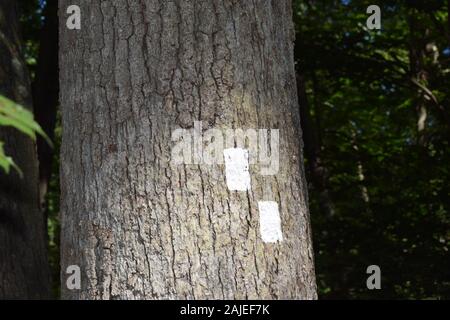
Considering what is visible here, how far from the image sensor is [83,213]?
2242 mm

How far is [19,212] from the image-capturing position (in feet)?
13.7

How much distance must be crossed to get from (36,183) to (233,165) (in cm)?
266

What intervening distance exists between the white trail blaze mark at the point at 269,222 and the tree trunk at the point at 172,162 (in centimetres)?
2

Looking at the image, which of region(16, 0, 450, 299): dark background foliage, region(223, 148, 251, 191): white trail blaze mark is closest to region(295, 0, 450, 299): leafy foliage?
region(16, 0, 450, 299): dark background foliage

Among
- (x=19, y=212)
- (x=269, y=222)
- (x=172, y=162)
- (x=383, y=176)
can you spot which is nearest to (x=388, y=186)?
(x=383, y=176)

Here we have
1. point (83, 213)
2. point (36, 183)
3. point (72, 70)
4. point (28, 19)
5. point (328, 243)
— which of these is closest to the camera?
point (83, 213)

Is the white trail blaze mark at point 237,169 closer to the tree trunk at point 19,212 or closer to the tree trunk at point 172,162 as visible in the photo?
the tree trunk at point 172,162

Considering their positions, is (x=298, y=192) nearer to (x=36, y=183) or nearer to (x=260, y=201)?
(x=260, y=201)

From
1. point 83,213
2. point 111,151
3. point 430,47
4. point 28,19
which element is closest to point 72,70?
point 111,151

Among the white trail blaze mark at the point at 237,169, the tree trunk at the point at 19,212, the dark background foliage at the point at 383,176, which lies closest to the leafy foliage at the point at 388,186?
the dark background foliage at the point at 383,176

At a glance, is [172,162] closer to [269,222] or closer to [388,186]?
[269,222]

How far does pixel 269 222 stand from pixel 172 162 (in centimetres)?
38

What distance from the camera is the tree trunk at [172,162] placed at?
2.12 metres
